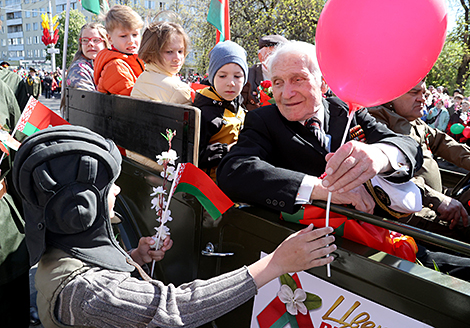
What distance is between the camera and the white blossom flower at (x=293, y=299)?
143 cm

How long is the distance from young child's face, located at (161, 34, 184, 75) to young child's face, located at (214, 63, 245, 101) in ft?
1.68

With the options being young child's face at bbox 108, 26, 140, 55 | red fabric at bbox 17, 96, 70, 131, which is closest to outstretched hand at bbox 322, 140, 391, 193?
red fabric at bbox 17, 96, 70, 131

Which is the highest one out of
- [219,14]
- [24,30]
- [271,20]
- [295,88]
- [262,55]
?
[24,30]

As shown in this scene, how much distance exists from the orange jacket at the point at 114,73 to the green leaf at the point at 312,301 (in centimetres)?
244

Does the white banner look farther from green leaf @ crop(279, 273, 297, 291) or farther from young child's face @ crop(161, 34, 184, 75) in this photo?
young child's face @ crop(161, 34, 184, 75)

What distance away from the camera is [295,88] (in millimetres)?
1854

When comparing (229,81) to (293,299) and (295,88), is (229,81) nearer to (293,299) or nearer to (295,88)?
(295,88)

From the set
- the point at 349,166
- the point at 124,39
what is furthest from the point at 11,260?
the point at 124,39

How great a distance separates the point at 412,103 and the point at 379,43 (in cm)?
177

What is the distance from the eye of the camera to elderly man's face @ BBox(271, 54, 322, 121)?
6.02 feet

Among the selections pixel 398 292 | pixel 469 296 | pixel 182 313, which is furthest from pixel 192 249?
pixel 469 296

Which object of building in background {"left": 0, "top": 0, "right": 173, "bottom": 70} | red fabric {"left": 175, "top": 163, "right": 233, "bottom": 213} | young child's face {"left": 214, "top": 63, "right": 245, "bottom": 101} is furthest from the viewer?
building in background {"left": 0, "top": 0, "right": 173, "bottom": 70}

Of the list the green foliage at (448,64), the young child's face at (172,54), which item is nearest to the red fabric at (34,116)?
the young child's face at (172,54)

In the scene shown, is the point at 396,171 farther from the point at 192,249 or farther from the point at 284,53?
the point at 192,249
